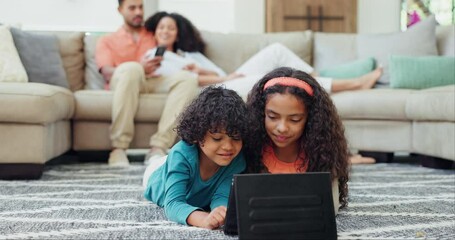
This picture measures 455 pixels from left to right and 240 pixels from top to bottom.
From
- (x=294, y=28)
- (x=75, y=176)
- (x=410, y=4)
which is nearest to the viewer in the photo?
(x=75, y=176)

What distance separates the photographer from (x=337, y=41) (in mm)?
3533

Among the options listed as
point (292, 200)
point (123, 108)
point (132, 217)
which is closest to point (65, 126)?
point (123, 108)

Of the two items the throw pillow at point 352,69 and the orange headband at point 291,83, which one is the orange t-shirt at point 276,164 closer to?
the orange headband at point 291,83

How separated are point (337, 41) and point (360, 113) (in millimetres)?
724

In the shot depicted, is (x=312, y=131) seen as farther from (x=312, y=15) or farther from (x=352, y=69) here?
(x=312, y=15)

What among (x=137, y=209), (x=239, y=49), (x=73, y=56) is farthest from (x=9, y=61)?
(x=137, y=209)

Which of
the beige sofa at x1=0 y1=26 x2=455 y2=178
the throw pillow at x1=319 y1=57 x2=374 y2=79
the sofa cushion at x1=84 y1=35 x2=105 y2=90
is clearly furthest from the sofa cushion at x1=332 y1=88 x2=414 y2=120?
the sofa cushion at x1=84 y1=35 x2=105 y2=90

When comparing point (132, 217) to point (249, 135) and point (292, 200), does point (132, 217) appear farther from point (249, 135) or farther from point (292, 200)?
point (292, 200)

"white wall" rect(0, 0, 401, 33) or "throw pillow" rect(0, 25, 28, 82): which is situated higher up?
"white wall" rect(0, 0, 401, 33)

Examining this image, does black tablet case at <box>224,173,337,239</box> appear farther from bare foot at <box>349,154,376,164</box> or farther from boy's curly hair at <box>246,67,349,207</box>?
bare foot at <box>349,154,376,164</box>

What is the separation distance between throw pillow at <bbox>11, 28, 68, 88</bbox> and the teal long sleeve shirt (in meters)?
1.68

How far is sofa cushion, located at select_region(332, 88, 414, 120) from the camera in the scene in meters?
2.90

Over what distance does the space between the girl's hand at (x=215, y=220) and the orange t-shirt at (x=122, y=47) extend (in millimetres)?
2018

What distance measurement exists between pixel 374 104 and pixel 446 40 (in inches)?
31.4
